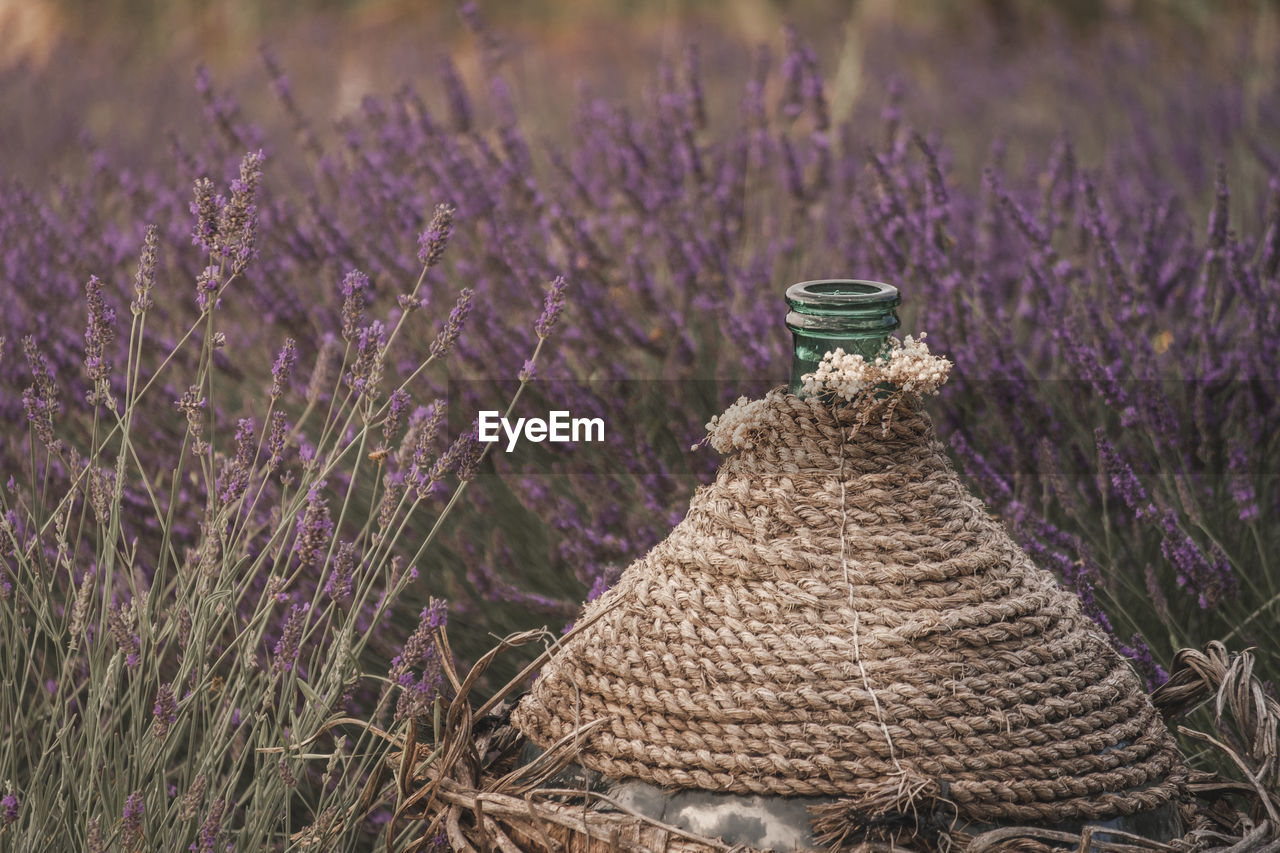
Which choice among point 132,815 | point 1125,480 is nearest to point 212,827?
point 132,815

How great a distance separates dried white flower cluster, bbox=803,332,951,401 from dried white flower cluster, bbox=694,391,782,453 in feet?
0.19

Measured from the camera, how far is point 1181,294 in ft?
9.50

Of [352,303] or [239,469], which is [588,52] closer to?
[352,303]

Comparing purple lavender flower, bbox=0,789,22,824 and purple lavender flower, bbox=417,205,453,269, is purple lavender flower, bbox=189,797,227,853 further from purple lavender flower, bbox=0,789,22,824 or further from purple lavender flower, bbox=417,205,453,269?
purple lavender flower, bbox=417,205,453,269

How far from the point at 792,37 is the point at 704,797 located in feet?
8.57

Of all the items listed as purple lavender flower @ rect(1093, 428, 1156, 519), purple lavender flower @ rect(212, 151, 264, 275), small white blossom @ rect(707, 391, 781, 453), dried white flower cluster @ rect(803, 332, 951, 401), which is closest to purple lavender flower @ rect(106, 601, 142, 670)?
purple lavender flower @ rect(212, 151, 264, 275)

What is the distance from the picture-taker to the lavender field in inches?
57.9

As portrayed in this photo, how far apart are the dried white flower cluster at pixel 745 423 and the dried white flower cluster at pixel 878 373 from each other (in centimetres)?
6

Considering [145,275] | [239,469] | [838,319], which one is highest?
[145,275]

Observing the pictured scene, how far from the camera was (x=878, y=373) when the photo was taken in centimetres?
125

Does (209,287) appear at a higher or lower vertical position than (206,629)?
higher

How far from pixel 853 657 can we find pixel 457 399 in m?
1.68

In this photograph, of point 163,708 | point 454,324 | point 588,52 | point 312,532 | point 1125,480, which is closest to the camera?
point 163,708

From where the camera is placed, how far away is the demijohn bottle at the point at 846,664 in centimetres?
116
